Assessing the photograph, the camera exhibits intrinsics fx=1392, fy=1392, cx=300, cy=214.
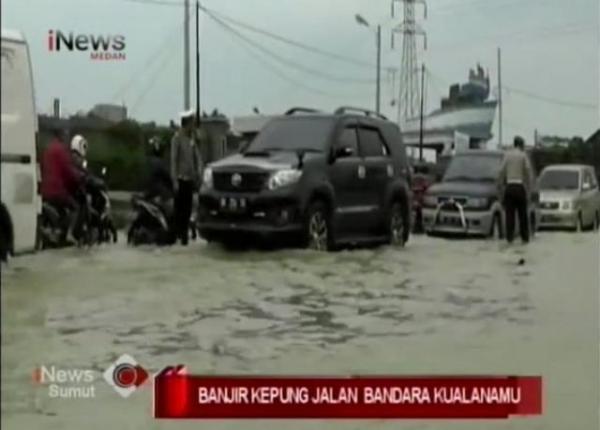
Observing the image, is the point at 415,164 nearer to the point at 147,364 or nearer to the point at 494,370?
the point at 494,370

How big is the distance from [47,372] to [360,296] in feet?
3.15

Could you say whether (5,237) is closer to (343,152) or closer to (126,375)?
(126,375)

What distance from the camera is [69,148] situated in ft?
12.7

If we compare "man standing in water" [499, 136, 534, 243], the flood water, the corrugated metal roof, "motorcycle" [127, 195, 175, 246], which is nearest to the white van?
the corrugated metal roof

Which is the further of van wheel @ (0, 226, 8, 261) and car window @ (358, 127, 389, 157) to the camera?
car window @ (358, 127, 389, 157)

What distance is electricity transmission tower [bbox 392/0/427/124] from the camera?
4199 millimetres

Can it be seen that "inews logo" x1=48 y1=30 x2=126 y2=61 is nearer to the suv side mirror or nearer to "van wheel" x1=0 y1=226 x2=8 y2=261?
"van wheel" x1=0 y1=226 x2=8 y2=261

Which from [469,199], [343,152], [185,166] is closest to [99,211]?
[185,166]

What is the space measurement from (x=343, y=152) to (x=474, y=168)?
0.46 metres

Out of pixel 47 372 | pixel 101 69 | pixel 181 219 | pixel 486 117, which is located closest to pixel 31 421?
pixel 47 372

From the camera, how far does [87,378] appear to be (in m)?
3.91

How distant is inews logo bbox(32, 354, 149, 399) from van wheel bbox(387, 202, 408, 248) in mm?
879

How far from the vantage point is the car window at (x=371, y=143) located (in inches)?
164

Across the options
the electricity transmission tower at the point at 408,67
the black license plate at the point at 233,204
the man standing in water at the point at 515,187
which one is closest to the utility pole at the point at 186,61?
the black license plate at the point at 233,204
